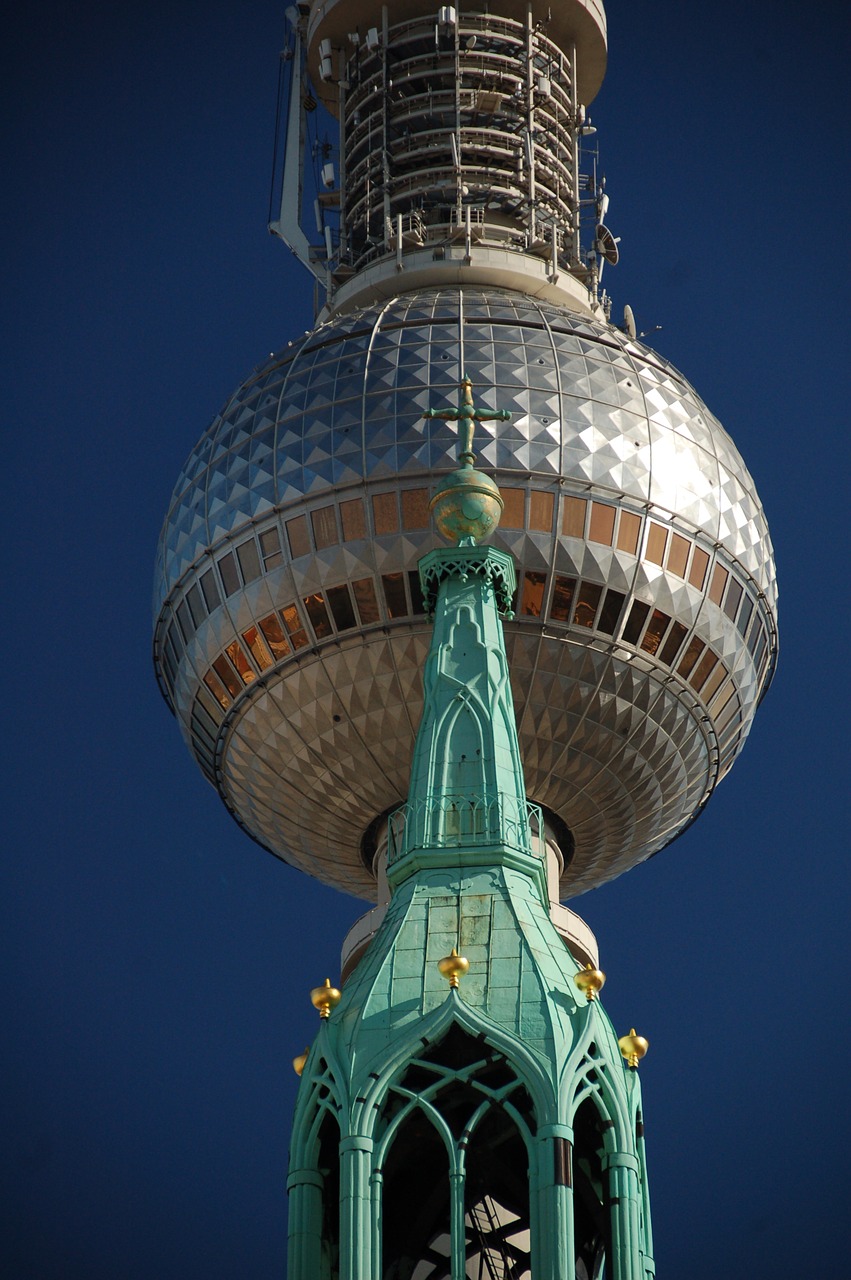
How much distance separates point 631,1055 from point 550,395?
1876 centimetres

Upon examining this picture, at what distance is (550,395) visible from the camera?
173ft

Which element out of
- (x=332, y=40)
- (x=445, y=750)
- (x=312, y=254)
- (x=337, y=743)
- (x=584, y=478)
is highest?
(x=332, y=40)

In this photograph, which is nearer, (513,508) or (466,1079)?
(466,1079)

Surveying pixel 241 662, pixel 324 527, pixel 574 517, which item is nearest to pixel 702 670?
pixel 574 517

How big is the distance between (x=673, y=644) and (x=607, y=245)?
1240 cm

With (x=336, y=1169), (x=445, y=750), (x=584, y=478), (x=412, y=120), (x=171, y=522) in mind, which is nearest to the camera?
(x=336, y=1169)

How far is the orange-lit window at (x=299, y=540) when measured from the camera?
5209cm

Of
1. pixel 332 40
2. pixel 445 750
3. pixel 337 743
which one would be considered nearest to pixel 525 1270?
pixel 445 750

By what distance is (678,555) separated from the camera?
52.6m

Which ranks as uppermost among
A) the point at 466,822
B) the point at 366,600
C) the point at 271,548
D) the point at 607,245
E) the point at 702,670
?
the point at 607,245

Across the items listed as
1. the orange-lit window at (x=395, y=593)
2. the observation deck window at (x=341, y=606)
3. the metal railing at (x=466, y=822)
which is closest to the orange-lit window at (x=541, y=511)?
the orange-lit window at (x=395, y=593)

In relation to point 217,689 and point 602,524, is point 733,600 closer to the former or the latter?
point 602,524

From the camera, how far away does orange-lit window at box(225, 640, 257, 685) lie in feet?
174

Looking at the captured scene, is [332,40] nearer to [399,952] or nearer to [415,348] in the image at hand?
[415,348]
